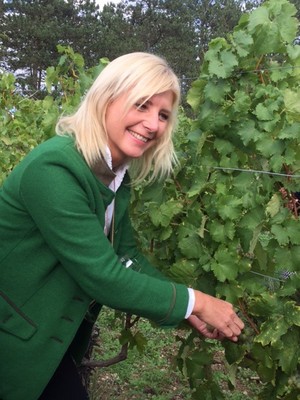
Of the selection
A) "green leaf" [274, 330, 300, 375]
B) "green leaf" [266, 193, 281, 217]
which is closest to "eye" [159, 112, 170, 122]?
"green leaf" [266, 193, 281, 217]

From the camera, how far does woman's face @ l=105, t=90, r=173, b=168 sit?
5.03ft

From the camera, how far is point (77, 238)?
4.58 feet

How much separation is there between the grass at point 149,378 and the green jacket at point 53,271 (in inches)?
69.2

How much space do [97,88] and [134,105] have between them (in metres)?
0.11

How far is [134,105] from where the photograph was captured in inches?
60.1

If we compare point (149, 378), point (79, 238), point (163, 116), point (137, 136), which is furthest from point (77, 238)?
point (149, 378)

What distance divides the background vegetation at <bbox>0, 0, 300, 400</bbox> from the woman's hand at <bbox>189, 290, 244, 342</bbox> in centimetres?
9

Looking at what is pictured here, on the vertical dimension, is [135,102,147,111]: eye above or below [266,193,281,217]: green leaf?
above

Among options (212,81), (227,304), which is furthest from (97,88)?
(227,304)

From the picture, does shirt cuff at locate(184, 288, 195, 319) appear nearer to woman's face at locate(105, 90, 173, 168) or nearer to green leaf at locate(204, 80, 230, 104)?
woman's face at locate(105, 90, 173, 168)

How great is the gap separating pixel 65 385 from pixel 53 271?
473 mm

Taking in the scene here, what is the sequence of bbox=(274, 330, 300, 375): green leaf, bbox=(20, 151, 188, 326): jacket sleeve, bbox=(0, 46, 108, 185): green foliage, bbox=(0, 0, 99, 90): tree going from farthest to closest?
bbox=(0, 0, 99, 90): tree, bbox=(0, 46, 108, 185): green foliage, bbox=(274, 330, 300, 375): green leaf, bbox=(20, 151, 188, 326): jacket sleeve

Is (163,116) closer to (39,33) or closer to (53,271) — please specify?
(53,271)

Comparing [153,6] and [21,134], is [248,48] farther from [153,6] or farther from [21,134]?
[153,6]
